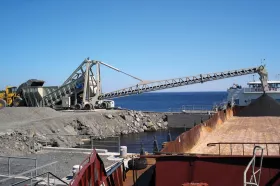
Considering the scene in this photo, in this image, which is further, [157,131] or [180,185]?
[157,131]

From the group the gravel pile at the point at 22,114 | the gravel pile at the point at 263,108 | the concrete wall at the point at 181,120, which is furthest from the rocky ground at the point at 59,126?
the gravel pile at the point at 263,108

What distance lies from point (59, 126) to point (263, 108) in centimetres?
2219

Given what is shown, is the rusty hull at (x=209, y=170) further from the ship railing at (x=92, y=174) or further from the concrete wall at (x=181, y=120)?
the concrete wall at (x=181, y=120)

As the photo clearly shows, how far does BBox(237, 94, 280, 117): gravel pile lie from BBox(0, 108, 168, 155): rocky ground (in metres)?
12.9

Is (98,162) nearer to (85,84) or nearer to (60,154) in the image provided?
(60,154)

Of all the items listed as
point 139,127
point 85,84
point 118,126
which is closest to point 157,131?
point 139,127

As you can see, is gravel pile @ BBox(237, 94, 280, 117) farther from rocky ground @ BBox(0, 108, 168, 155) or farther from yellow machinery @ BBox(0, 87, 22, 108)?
yellow machinery @ BBox(0, 87, 22, 108)

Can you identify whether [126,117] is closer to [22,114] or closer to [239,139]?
[22,114]

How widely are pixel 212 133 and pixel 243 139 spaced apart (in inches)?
98.9

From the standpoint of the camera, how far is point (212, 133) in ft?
53.4

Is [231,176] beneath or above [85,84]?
beneath

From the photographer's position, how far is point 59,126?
36094mm

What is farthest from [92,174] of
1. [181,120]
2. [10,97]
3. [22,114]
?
[10,97]

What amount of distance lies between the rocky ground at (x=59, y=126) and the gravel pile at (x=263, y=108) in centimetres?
1287
